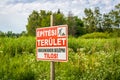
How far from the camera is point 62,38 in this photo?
17.4ft

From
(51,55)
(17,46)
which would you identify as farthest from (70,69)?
(17,46)

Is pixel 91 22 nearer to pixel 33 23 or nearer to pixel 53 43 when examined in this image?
pixel 33 23

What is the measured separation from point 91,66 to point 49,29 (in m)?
3.78

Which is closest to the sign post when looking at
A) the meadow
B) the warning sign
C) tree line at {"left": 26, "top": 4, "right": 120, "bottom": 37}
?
the warning sign

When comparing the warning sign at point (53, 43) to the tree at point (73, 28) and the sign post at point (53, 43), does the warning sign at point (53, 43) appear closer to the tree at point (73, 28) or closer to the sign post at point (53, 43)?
the sign post at point (53, 43)

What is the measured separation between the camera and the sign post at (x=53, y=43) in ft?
17.3

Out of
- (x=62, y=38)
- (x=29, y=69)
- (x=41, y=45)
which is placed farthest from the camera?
(x=29, y=69)

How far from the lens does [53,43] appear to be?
5465 millimetres

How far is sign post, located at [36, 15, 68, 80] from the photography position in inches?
208

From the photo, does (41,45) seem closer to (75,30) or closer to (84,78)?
(84,78)

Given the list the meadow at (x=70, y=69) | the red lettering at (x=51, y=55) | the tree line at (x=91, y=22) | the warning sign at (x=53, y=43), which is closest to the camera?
the warning sign at (x=53, y=43)

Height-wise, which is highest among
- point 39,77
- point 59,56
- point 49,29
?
point 49,29

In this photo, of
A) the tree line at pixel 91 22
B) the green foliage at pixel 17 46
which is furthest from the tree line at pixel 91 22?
the green foliage at pixel 17 46

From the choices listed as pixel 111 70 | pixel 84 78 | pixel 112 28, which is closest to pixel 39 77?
pixel 84 78
